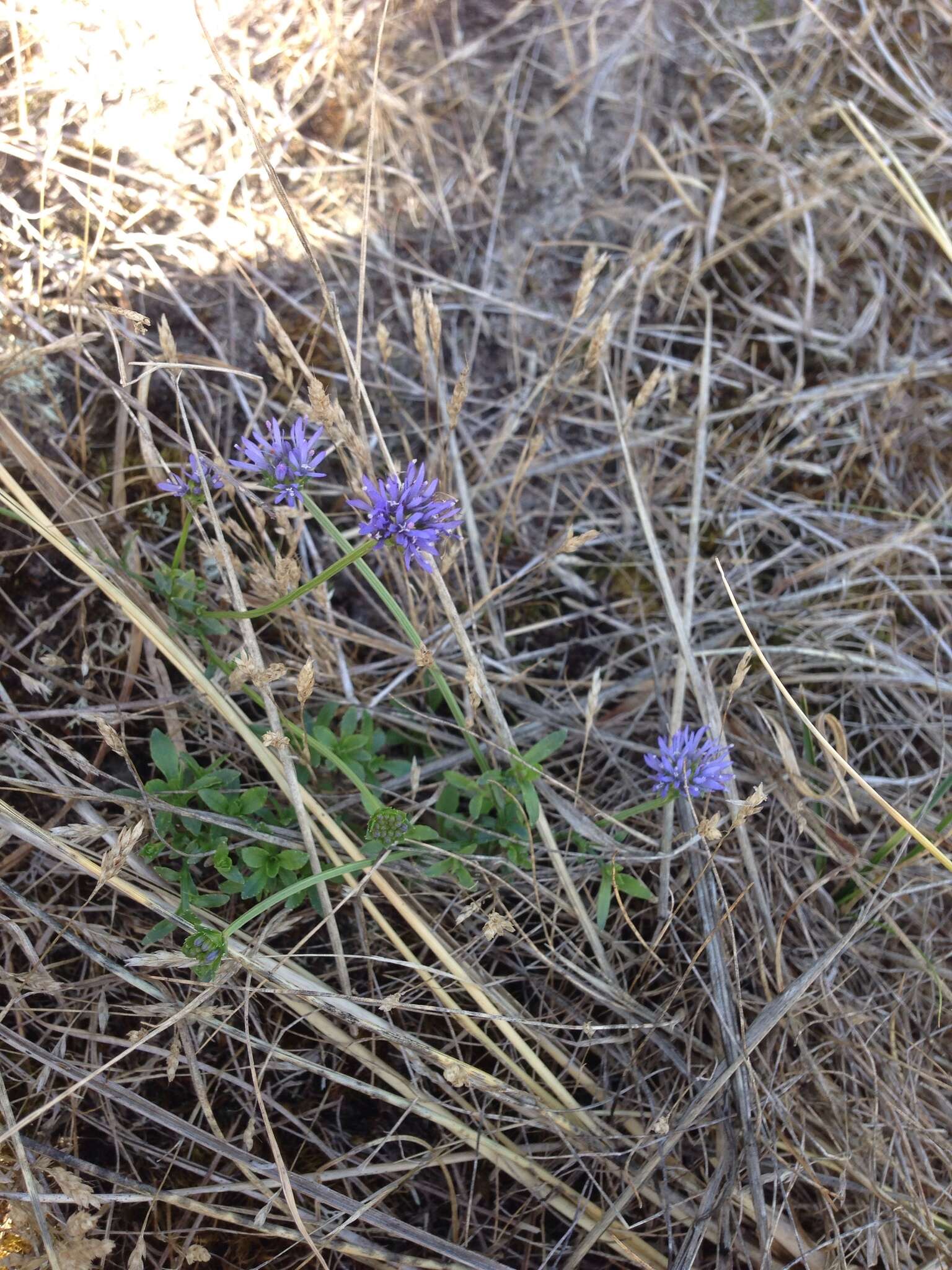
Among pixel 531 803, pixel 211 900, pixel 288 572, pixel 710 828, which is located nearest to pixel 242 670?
pixel 288 572

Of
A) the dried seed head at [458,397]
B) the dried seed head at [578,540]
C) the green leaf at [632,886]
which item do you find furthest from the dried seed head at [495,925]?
the dried seed head at [458,397]

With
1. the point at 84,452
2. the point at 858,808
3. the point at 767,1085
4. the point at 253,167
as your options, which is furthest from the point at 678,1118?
the point at 253,167

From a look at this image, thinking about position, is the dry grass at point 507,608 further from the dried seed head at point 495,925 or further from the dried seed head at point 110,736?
the dried seed head at point 110,736

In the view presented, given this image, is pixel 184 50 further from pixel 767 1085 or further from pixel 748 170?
pixel 767 1085

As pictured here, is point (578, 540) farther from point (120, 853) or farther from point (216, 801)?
point (120, 853)

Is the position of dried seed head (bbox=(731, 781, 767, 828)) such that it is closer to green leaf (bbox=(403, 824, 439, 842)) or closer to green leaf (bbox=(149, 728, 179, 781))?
green leaf (bbox=(403, 824, 439, 842))

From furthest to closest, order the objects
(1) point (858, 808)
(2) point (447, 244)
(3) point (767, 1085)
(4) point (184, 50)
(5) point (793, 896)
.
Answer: (2) point (447, 244) → (4) point (184, 50) → (1) point (858, 808) → (5) point (793, 896) → (3) point (767, 1085)
